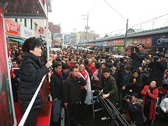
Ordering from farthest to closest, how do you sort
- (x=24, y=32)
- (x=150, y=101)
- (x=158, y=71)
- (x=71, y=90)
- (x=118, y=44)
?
(x=118, y=44) < (x=24, y=32) < (x=158, y=71) < (x=150, y=101) < (x=71, y=90)

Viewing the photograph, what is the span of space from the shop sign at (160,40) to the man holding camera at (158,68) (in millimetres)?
7255

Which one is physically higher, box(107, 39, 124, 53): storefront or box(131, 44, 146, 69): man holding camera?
box(107, 39, 124, 53): storefront

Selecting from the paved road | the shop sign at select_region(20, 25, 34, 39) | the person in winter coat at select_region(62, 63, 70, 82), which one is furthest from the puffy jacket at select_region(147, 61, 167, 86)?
the shop sign at select_region(20, 25, 34, 39)

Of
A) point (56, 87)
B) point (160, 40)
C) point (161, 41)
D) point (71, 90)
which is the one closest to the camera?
point (71, 90)

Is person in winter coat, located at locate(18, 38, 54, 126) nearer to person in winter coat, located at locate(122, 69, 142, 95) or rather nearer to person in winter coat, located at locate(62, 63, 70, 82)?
person in winter coat, located at locate(62, 63, 70, 82)

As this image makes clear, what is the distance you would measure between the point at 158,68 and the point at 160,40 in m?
7.80

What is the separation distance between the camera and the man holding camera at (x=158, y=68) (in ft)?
13.9

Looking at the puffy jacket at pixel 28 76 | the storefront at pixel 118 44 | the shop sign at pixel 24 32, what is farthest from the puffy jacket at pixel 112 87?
the storefront at pixel 118 44

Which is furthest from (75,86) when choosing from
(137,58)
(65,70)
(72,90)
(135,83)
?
(137,58)

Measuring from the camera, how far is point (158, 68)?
4395mm

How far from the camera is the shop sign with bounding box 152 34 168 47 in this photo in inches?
384

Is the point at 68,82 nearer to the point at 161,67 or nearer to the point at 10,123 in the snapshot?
the point at 10,123

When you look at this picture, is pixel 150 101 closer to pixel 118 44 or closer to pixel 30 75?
pixel 30 75

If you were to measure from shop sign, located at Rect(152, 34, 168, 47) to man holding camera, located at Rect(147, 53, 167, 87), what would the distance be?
23.8ft
